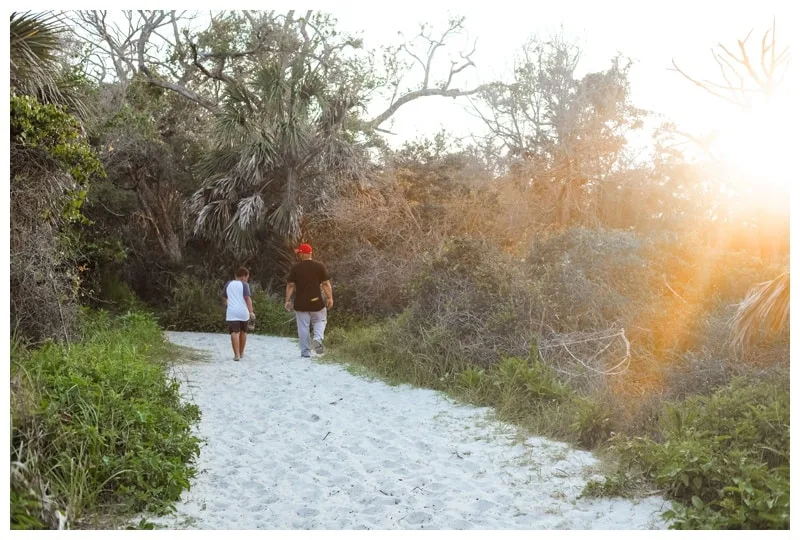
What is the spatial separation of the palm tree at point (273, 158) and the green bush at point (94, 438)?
10530mm

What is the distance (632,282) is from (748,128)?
124 inches

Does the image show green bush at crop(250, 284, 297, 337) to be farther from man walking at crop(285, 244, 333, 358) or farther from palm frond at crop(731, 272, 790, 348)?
palm frond at crop(731, 272, 790, 348)

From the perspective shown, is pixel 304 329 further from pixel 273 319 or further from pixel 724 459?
pixel 724 459

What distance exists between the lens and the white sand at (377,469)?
5008 mm

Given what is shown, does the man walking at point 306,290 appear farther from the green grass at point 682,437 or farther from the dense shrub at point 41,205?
the green grass at point 682,437

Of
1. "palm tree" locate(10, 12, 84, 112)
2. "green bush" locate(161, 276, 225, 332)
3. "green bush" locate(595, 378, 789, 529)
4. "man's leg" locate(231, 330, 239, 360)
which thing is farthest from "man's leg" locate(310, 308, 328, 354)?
"green bush" locate(595, 378, 789, 529)

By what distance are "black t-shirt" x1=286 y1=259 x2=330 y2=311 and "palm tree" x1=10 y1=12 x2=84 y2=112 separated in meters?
4.27

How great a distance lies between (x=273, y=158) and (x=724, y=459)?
46.0 feet

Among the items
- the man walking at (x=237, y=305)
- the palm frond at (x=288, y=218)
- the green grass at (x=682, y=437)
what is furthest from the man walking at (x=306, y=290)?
the palm frond at (x=288, y=218)

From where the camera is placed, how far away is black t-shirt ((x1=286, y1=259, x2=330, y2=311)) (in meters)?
11.9

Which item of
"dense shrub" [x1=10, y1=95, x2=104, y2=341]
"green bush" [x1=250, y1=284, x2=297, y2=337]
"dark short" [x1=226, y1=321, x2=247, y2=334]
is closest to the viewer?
"dense shrub" [x1=10, y1=95, x2=104, y2=341]

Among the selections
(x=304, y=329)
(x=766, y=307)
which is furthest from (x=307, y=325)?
(x=766, y=307)

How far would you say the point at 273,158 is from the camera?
17469 millimetres
